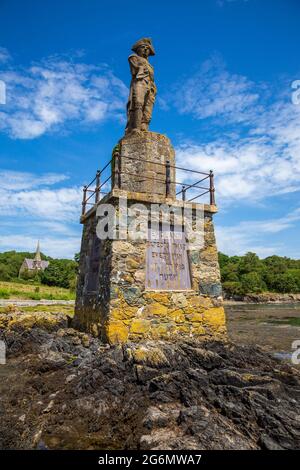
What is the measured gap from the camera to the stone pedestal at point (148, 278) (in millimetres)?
7859

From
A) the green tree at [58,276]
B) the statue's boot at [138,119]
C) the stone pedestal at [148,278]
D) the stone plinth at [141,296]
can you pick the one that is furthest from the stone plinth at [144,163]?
the green tree at [58,276]

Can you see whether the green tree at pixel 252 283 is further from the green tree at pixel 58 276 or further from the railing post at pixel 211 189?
the railing post at pixel 211 189

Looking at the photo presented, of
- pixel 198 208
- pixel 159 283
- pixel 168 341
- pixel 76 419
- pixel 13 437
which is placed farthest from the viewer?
pixel 198 208

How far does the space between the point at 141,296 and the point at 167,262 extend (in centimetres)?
125

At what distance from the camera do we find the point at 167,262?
344 inches

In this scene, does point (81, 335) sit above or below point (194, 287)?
below

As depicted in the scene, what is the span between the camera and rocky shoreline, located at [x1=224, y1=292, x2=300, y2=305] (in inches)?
2655

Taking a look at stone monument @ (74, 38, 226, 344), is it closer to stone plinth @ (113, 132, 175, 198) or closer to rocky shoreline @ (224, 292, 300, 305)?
stone plinth @ (113, 132, 175, 198)

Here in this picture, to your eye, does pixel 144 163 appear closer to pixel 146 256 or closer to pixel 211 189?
pixel 211 189

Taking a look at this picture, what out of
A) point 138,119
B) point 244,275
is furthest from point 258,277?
point 138,119

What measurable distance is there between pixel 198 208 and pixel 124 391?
5.55 meters
